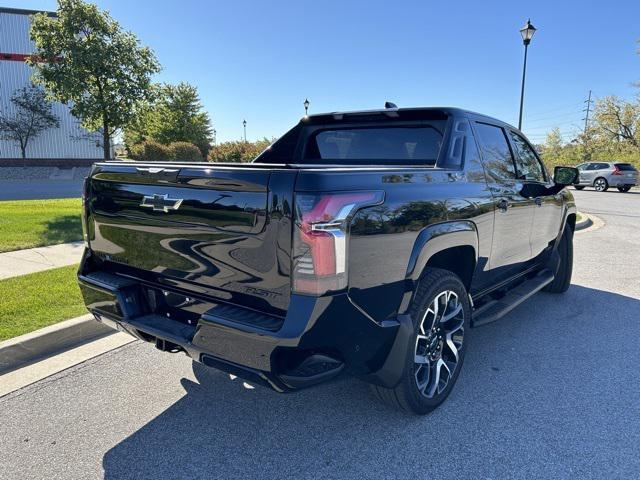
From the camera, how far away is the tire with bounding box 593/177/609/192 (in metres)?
25.5

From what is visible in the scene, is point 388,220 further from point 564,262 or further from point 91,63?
point 91,63

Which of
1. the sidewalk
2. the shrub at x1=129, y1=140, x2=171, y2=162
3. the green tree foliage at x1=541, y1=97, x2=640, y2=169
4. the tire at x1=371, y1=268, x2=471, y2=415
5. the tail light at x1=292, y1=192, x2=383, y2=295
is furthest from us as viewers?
the green tree foliage at x1=541, y1=97, x2=640, y2=169

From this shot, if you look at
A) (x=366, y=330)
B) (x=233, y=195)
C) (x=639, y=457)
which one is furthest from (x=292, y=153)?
(x=639, y=457)

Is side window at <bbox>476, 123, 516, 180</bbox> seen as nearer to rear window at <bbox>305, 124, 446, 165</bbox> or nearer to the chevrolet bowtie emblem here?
rear window at <bbox>305, 124, 446, 165</bbox>

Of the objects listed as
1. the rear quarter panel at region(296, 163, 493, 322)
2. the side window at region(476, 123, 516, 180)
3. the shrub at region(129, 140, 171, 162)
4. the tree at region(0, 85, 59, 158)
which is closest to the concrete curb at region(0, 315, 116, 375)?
the rear quarter panel at region(296, 163, 493, 322)

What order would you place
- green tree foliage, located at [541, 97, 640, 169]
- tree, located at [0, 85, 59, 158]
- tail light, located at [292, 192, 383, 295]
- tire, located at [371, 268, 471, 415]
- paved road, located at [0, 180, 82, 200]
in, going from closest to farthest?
tail light, located at [292, 192, 383, 295] → tire, located at [371, 268, 471, 415] → paved road, located at [0, 180, 82, 200] → tree, located at [0, 85, 59, 158] → green tree foliage, located at [541, 97, 640, 169]

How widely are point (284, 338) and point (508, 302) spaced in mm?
2498

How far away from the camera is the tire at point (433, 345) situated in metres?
2.60

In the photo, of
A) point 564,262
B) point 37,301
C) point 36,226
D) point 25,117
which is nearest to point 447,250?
point 564,262

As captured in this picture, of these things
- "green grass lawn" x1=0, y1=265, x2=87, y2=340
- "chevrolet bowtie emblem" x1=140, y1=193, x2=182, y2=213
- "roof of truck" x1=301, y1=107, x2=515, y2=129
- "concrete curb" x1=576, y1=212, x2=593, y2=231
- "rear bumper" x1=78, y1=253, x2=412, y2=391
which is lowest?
"concrete curb" x1=576, y1=212, x2=593, y2=231

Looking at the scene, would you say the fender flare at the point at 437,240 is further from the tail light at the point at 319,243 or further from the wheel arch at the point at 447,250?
the tail light at the point at 319,243

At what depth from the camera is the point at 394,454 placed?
2459 millimetres

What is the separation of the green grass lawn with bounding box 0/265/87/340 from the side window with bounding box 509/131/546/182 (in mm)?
4335

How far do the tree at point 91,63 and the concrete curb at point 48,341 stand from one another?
9.99 metres
